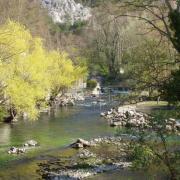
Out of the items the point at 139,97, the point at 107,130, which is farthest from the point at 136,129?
the point at 107,130


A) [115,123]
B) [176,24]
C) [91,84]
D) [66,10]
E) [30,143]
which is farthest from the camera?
[66,10]

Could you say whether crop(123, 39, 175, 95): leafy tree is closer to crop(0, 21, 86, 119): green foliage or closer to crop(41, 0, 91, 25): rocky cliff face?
crop(0, 21, 86, 119): green foliage

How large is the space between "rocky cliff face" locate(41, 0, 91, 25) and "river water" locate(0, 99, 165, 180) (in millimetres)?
99523

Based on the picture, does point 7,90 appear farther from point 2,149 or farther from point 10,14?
point 10,14

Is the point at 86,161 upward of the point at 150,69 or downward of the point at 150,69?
downward

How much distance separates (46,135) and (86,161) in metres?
9.26

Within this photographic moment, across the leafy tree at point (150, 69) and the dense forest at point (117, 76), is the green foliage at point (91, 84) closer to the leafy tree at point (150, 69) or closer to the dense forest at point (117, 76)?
the dense forest at point (117, 76)

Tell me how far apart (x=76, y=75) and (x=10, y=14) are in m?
17.4

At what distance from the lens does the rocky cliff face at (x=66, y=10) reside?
14925 cm

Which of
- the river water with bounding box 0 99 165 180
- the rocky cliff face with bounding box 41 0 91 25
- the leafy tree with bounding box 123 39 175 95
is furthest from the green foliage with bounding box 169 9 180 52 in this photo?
the rocky cliff face with bounding box 41 0 91 25

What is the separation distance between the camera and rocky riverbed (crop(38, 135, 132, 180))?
75.2 ft

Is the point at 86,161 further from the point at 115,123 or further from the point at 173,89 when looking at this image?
the point at 115,123

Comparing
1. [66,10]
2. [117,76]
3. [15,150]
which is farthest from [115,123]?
[66,10]

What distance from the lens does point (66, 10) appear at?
16700 cm
